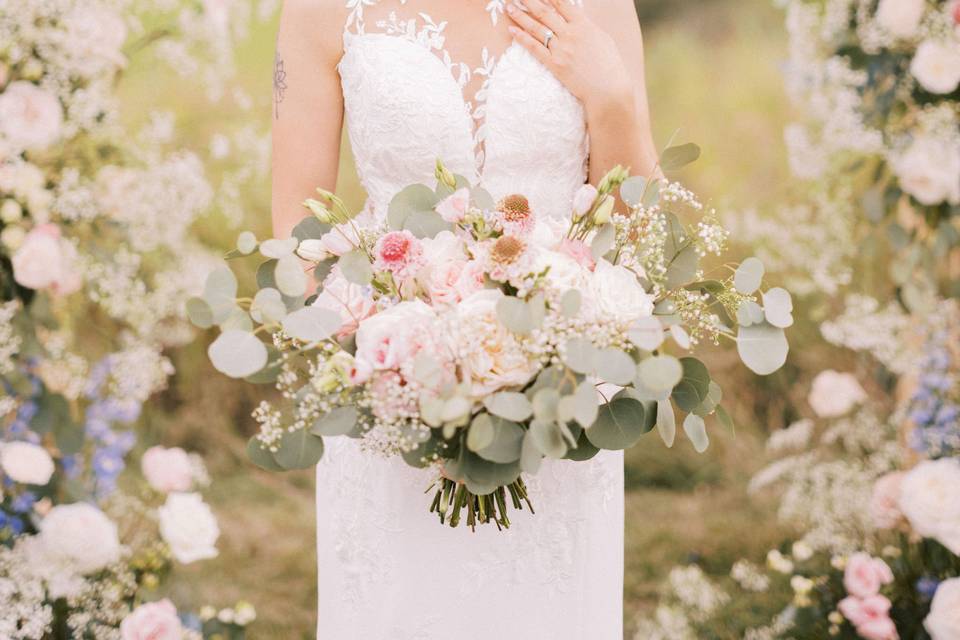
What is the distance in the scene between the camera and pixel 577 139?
2033 mm

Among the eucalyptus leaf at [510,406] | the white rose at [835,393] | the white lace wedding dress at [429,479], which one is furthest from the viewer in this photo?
the white rose at [835,393]

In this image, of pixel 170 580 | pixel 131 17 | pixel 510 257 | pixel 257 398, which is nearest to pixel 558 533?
pixel 510 257

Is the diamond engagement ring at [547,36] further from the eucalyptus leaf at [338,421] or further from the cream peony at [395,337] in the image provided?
the eucalyptus leaf at [338,421]

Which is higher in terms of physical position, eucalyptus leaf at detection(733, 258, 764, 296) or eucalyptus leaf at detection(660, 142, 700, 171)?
eucalyptus leaf at detection(660, 142, 700, 171)

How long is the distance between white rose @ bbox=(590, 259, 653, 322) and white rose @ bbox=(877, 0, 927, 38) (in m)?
2.15

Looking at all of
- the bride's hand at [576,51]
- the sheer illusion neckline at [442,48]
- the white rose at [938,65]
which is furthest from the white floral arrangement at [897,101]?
the sheer illusion neckline at [442,48]

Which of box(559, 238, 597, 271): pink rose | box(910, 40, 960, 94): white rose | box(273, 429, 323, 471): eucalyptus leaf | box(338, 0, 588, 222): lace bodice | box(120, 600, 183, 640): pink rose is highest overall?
box(910, 40, 960, 94): white rose

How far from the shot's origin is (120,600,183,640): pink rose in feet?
9.16

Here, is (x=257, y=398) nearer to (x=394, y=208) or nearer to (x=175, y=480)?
(x=175, y=480)

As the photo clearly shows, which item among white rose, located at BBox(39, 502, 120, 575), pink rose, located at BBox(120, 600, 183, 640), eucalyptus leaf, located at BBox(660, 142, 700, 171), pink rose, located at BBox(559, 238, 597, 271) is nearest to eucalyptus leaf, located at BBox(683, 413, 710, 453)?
pink rose, located at BBox(559, 238, 597, 271)

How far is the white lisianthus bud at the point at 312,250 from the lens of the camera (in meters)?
1.51

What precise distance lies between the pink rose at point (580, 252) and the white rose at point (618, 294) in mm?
30

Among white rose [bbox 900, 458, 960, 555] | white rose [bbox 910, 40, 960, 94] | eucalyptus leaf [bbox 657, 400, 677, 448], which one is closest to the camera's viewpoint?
eucalyptus leaf [bbox 657, 400, 677, 448]

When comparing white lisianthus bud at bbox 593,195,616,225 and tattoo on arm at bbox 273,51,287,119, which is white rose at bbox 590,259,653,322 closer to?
white lisianthus bud at bbox 593,195,616,225
